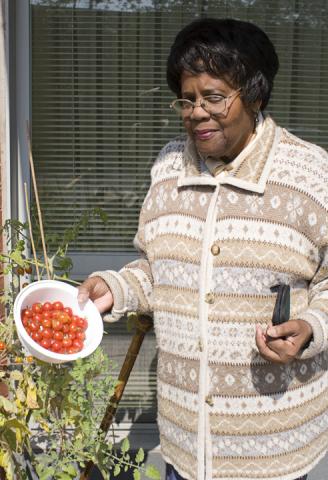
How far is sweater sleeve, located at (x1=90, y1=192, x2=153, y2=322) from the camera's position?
2158mm

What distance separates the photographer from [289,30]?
3391 millimetres

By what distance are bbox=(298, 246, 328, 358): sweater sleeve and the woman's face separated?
0.36 m

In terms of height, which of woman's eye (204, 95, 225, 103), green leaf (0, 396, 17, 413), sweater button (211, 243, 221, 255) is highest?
woman's eye (204, 95, 225, 103)

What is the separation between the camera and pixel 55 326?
200 centimetres

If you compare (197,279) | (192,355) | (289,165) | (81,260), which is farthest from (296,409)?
(81,260)

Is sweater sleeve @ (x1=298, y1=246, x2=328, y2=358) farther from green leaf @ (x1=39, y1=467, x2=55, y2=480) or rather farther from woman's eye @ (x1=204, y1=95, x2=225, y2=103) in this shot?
green leaf @ (x1=39, y1=467, x2=55, y2=480)

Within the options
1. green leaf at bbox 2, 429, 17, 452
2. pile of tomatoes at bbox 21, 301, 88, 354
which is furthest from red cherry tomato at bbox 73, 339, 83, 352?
green leaf at bbox 2, 429, 17, 452

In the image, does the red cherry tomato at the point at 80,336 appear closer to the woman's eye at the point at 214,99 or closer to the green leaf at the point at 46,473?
the green leaf at the point at 46,473

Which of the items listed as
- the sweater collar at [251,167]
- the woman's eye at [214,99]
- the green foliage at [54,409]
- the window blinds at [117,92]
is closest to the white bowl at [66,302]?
the green foliage at [54,409]

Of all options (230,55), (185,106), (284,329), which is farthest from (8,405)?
(230,55)

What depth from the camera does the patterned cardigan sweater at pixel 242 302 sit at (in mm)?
1947

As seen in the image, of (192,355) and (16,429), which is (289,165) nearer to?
(192,355)

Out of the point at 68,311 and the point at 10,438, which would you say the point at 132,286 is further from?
the point at 10,438

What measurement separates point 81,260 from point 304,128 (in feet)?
3.78
